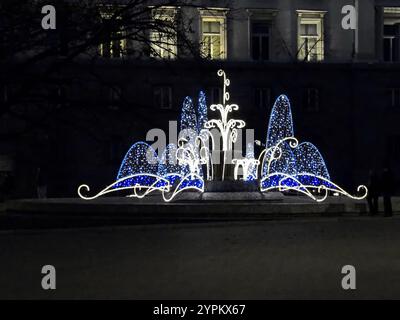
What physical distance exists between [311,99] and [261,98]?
3369 mm

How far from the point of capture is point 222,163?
3102 cm

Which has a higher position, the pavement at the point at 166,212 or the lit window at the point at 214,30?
the lit window at the point at 214,30

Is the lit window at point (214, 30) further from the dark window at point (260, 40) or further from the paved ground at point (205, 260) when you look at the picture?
the paved ground at point (205, 260)

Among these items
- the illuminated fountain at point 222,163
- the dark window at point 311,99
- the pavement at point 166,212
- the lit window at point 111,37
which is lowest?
the pavement at point 166,212

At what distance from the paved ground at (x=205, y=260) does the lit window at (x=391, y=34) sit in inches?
1482

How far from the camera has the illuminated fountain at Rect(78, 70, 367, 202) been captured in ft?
106

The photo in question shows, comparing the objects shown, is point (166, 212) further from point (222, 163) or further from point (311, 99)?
point (311, 99)

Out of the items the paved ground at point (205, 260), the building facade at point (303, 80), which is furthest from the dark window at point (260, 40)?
the paved ground at point (205, 260)

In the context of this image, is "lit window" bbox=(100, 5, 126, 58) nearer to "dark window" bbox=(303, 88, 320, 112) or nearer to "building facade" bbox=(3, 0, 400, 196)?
"building facade" bbox=(3, 0, 400, 196)

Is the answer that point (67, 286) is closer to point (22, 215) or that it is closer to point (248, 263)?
point (248, 263)

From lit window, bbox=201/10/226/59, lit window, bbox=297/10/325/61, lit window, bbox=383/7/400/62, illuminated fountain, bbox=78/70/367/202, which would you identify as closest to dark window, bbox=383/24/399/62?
lit window, bbox=383/7/400/62

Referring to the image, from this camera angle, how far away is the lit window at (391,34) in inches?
2367

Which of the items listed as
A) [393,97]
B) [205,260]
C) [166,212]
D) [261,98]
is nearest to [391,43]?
[393,97]

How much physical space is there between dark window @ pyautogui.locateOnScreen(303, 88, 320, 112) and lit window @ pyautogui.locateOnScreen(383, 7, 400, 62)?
589 cm
